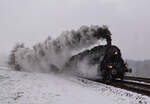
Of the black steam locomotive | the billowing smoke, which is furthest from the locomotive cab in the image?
the billowing smoke

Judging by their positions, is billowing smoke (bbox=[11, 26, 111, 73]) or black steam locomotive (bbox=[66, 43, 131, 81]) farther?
billowing smoke (bbox=[11, 26, 111, 73])

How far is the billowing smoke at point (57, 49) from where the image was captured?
51.0 feet

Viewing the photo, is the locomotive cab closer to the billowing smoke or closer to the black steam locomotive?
the black steam locomotive

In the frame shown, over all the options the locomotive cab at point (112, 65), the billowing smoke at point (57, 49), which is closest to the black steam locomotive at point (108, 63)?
the locomotive cab at point (112, 65)

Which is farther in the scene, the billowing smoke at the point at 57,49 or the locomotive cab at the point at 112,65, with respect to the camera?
the billowing smoke at the point at 57,49

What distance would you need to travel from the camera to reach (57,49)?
706 inches

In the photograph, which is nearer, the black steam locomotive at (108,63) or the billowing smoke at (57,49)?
the black steam locomotive at (108,63)

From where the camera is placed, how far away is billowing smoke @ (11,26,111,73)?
612 inches

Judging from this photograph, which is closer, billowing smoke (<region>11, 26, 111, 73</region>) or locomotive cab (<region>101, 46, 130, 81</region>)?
locomotive cab (<region>101, 46, 130, 81</region>)

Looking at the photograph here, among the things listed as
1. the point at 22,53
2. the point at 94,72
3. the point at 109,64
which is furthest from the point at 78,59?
the point at 22,53

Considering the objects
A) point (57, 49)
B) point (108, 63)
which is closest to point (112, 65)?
point (108, 63)

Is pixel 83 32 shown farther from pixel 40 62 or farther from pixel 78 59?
pixel 40 62

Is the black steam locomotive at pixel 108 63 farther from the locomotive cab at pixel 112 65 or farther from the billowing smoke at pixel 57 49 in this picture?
the billowing smoke at pixel 57 49

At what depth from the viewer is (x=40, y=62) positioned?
2034 cm
